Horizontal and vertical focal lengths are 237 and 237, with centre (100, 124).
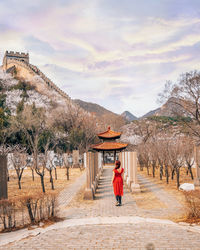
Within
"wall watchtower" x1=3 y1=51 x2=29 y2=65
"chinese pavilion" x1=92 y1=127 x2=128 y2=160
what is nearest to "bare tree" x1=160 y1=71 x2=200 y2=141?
"chinese pavilion" x1=92 y1=127 x2=128 y2=160

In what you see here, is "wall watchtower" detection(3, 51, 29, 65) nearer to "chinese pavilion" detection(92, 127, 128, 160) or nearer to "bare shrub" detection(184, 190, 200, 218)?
"chinese pavilion" detection(92, 127, 128, 160)

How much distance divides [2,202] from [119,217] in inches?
146

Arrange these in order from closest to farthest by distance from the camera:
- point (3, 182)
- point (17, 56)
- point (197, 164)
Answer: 1. point (3, 182)
2. point (197, 164)
3. point (17, 56)

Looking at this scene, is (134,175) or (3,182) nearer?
(3,182)

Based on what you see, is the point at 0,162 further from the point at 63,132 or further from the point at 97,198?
the point at 63,132

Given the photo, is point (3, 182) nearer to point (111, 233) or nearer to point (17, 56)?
point (111, 233)

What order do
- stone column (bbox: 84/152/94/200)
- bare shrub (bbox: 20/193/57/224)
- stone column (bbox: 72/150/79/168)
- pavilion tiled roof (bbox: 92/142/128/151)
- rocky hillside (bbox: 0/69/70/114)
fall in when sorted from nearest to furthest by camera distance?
bare shrub (bbox: 20/193/57/224) → stone column (bbox: 84/152/94/200) → pavilion tiled roof (bbox: 92/142/128/151) → stone column (bbox: 72/150/79/168) → rocky hillside (bbox: 0/69/70/114)

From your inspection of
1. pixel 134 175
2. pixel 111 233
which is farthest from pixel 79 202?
pixel 111 233

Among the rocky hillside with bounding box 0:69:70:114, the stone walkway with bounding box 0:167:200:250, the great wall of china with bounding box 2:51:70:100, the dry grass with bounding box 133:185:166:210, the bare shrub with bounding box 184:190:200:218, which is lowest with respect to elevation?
the dry grass with bounding box 133:185:166:210

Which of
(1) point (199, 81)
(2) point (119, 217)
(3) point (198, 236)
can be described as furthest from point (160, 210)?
(1) point (199, 81)

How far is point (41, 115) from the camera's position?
136ft

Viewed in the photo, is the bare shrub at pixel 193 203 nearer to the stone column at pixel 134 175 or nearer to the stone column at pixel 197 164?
the stone column at pixel 134 175

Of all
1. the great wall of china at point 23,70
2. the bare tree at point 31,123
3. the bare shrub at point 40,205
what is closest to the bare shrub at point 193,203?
the bare shrub at point 40,205

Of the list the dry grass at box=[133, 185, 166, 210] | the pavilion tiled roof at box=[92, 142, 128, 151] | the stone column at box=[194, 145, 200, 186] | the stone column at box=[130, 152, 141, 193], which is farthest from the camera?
the pavilion tiled roof at box=[92, 142, 128, 151]
